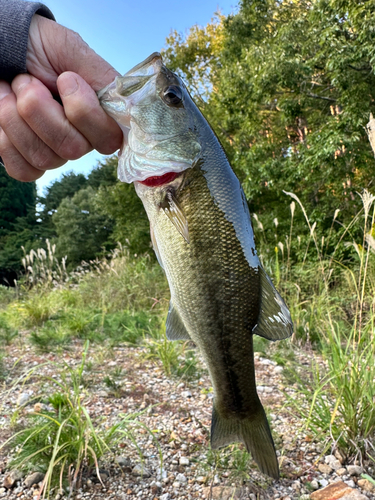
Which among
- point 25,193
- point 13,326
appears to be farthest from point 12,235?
point 13,326

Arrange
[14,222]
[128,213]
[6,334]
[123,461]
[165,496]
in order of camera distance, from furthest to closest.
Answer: [14,222], [128,213], [6,334], [123,461], [165,496]

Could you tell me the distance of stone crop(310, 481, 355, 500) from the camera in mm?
2158

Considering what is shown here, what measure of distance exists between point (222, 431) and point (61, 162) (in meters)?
1.39

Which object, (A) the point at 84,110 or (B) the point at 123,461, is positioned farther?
(B) the point at 123,461

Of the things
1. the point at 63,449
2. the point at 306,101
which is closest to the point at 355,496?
the point at 63,449

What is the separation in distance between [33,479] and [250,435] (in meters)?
1.58

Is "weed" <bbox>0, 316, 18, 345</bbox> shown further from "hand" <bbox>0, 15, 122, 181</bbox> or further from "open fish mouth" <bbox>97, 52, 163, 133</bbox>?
"open fish mouth" <bbox>97, 52, 163, 133</bbox>

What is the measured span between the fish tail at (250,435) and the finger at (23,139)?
131 cm

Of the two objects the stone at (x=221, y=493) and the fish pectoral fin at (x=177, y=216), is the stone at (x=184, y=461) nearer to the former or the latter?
the stone at (x=221, y=493)

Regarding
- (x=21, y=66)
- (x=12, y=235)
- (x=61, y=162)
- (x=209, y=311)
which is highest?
(x=12, y=235)

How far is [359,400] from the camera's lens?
8.36 feet

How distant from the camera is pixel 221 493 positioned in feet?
7.25

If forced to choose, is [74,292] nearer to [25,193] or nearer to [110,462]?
[110,462]

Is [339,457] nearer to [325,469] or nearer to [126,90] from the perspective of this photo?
[325,469]
